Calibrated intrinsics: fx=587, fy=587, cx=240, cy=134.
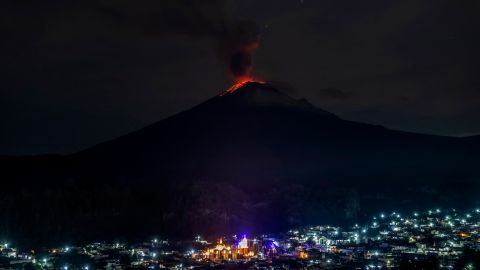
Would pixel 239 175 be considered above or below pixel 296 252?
above

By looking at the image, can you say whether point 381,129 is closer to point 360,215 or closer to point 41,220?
point 360,215

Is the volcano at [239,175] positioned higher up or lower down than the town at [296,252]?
higher up

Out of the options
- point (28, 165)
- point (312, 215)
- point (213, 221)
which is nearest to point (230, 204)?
point (213, 221)

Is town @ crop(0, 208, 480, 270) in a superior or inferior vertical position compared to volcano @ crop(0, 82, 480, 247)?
inferior

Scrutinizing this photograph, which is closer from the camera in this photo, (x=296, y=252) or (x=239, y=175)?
(x=296, y=252)

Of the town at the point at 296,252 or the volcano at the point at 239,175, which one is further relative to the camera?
the volcano at the point at 239,175
